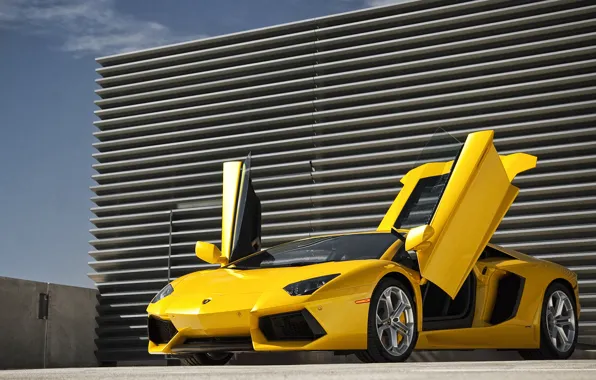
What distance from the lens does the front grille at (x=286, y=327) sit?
5730 millimetres

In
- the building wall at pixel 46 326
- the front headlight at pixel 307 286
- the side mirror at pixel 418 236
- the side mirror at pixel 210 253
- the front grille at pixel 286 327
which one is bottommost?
the building wall at pixel 46 326

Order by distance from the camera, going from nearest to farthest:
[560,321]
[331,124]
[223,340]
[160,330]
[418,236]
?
[223,340] → [418,236] → [160,330] → [560,321] → [331,124]

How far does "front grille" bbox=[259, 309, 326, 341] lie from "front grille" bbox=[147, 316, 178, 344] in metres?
0.80

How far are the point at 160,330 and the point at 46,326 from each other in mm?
6420

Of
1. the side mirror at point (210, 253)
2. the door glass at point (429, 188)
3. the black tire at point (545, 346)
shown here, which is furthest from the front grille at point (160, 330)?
the black tire at point (545, 346)

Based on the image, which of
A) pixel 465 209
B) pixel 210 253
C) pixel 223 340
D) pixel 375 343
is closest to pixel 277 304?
pixel 223 340

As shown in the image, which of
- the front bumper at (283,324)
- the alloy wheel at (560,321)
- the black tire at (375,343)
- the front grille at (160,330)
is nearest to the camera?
the front bumper at (283,324)

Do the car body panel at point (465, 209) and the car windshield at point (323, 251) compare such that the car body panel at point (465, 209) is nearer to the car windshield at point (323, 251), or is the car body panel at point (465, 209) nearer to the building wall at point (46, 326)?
the car windshield at point (323, 251)

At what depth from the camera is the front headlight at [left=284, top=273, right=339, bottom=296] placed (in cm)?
575

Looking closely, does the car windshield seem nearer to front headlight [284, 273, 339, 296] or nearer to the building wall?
front headlight [284, 273, 339, 296]

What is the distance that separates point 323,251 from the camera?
675 centimetres

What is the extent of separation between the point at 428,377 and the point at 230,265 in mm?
4049

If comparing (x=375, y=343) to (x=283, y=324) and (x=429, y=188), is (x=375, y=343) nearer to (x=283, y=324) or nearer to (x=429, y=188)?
(x=283, y=324)

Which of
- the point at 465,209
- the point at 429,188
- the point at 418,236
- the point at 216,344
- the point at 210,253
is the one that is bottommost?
the point at 216,344
